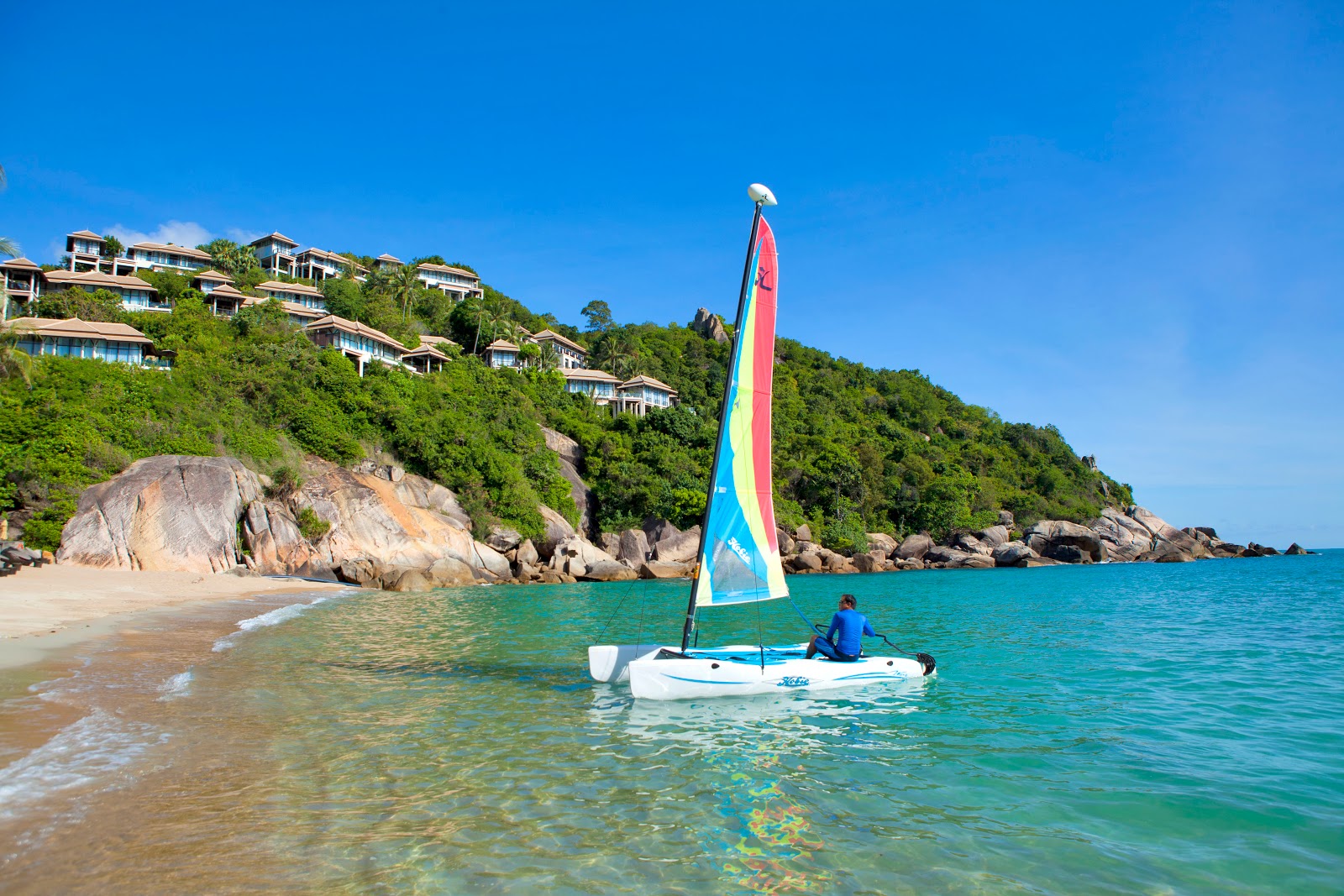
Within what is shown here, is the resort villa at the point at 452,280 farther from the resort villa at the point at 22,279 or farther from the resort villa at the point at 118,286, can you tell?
the resort villa at the point at 22,279

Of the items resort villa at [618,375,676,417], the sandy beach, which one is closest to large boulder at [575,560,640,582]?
the sandy beach

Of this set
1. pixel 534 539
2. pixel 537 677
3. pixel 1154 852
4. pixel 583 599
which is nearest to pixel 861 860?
pixel 1154 852

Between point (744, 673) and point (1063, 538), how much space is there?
64.8m

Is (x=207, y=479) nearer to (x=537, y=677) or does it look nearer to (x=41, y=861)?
(x=537, y=677)

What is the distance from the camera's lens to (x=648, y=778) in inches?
307

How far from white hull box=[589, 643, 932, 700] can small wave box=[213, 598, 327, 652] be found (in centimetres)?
872

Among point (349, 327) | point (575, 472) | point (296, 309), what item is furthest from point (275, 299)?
point (575, 472)

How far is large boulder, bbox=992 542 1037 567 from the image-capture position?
6044 cm

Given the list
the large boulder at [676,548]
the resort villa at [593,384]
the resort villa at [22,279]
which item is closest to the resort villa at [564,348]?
the resort villa at [593,384]

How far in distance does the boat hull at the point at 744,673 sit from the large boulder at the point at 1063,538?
59.9 m

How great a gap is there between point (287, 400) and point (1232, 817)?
4608cm

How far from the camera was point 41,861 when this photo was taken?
5.26 metres

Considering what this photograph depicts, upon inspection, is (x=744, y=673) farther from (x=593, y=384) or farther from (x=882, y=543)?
(x=593, y=384)

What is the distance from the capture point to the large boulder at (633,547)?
162ft
